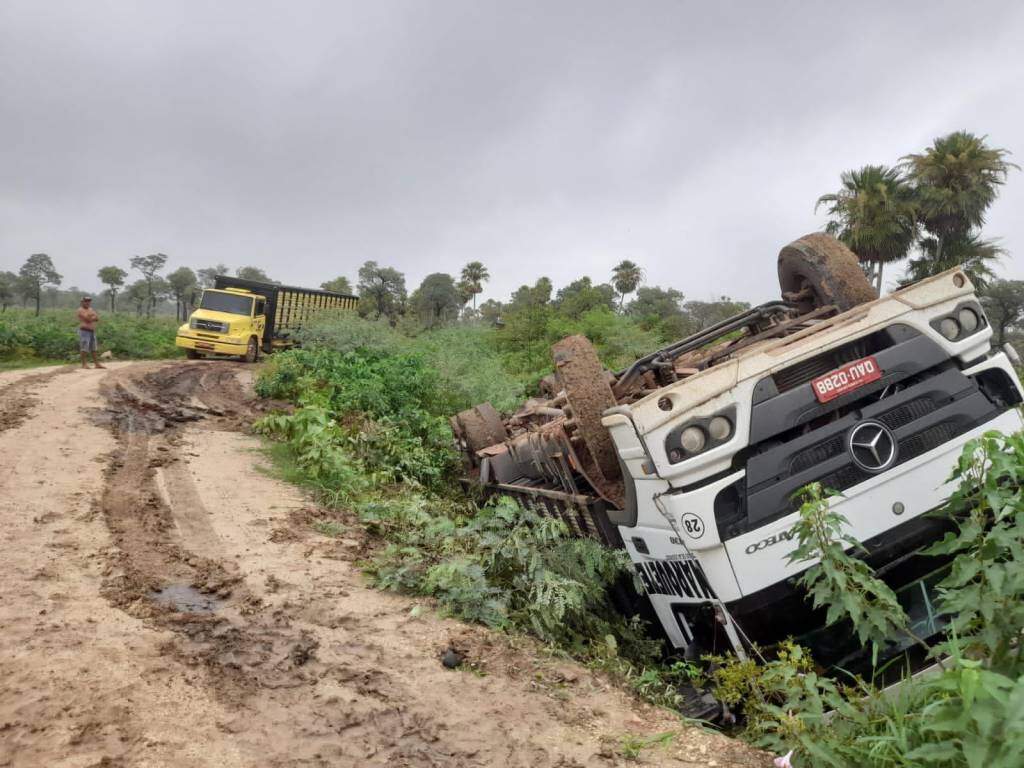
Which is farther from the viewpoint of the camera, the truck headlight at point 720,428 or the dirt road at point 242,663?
the truck headlight at point 720,428

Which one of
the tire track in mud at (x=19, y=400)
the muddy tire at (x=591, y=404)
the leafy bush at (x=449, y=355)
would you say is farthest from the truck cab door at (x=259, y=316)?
the muddy tire at (x=591, y=404)

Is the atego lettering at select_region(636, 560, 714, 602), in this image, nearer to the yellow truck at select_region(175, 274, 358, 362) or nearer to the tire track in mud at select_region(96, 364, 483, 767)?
the tire track in mud at select_region(96, 364, 483, 767)

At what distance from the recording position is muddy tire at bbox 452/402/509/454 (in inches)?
273

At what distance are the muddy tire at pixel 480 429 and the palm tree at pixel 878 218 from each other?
69.1 feet

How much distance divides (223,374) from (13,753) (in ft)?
49.6

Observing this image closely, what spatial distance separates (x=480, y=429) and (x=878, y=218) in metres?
22.5

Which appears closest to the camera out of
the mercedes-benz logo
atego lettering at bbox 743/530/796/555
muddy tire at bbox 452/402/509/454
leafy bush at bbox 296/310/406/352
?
atego lettering at bbox 743/530/796/555

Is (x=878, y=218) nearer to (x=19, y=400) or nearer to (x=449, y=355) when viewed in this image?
(x=449, y=355)

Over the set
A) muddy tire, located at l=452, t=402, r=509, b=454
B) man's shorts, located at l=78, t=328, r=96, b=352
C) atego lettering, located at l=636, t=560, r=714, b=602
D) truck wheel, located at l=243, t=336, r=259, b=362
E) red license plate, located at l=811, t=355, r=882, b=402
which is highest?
truck wheel, located at l=243, t=336, r=259, b=362

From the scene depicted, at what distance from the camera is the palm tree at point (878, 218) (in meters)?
24.1

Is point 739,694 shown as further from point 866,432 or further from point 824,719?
point 866,432

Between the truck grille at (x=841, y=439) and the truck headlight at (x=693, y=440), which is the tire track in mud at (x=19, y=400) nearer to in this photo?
the truck headlight at (x=693, y=440)

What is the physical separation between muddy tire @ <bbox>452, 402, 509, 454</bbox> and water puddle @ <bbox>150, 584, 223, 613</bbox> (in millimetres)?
3208

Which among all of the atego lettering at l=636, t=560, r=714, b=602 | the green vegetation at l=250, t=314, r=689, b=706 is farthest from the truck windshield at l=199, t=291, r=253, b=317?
the atego lettering at l=636, t=560, r=714, b=602
